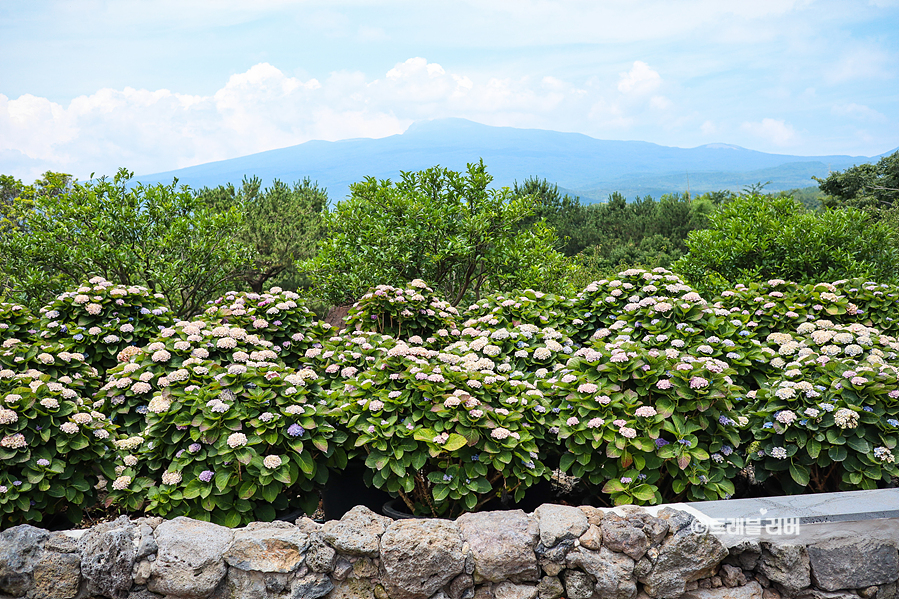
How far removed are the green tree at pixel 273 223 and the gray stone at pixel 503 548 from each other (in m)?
7.51

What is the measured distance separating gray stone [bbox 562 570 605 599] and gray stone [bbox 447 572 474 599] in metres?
0.40

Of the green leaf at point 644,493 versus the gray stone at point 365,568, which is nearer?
the gray stone at point 365,568

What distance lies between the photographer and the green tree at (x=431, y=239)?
610cm

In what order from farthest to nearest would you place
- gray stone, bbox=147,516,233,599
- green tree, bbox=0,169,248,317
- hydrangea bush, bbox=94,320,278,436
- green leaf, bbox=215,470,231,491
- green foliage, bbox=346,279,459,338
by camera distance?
green tree, bbox=0,169,248,317
green foliage, bbox=346,279,459,338
hydrangea bush, bbox=94,320,278,436
green leaf, bbox=215,470,231,491
gray stone, bbox=147,516,233,599

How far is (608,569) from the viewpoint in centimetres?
236

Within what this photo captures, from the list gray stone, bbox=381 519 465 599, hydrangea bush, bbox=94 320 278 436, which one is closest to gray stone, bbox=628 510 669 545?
gray stone, bbox=381 519 465 599

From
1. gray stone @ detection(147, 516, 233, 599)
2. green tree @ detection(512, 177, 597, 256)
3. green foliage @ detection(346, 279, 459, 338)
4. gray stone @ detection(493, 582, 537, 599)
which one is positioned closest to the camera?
gray stone @ detection(147, 516, 233, 599)

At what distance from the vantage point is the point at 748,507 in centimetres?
259

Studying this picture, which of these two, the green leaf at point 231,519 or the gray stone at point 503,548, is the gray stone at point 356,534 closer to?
the gray stone at point 503,548

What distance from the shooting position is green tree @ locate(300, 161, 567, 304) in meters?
6.10

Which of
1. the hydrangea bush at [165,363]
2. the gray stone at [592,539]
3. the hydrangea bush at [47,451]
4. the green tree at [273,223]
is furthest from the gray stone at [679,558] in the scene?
the green tree at [273,223]

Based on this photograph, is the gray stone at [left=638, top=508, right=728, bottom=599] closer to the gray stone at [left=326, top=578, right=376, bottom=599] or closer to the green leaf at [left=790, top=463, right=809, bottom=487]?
the green leaf at [left=790, top=463, right=809, bottom=487]

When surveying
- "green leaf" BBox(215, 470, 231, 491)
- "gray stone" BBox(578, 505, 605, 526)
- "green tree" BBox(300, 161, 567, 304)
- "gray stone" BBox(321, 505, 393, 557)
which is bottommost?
"gray stone" BBox(321, 505, 393, 557)

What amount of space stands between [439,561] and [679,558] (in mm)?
965
